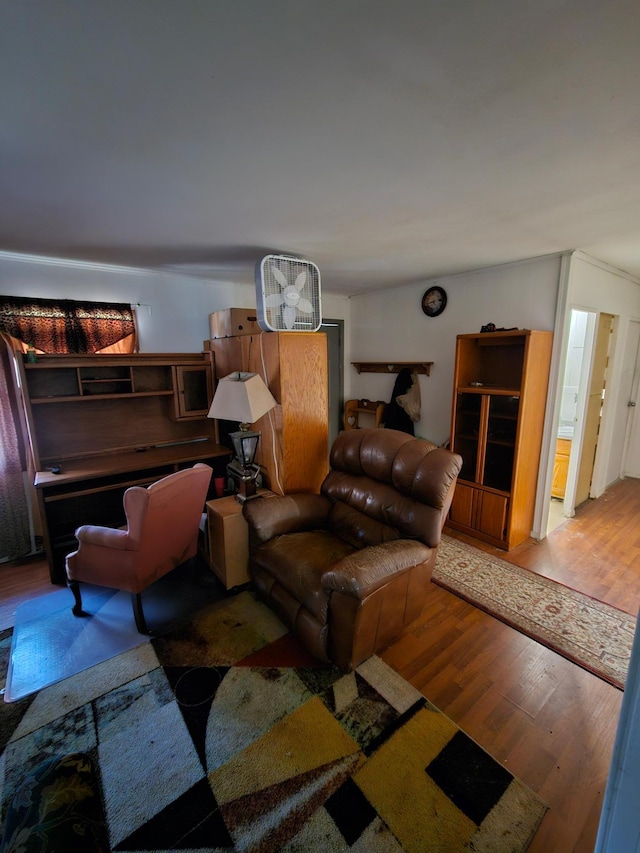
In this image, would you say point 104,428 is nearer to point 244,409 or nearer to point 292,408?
point 244,409

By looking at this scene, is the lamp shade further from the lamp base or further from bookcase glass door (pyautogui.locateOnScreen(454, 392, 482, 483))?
bookcase glass door (pyautogui.locateOnScreen(454, 392, 482, 483))

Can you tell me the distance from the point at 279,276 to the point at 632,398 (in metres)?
4.56

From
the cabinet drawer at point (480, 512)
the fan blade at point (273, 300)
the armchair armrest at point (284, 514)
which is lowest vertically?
the cabinet drawer at point (480, 512)

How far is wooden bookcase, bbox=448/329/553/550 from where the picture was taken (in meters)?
2.85

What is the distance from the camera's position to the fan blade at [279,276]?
2.45 metres

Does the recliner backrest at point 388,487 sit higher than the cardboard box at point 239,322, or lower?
lower

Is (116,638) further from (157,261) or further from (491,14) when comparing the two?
(491,14)

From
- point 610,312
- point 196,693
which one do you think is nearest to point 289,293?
point 196,693

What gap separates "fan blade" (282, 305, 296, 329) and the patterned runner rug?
6.95 ft

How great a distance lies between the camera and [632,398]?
14.3ft

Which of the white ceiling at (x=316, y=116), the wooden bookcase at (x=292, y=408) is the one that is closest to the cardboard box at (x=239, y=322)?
the wooden bookcase at (x=292, y=408)

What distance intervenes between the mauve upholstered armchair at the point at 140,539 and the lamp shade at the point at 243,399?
0.41 metres

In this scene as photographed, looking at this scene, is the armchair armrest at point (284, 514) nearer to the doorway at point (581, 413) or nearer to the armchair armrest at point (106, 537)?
the armchair armrest at point (106, 537)

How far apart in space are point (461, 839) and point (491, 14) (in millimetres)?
2341
